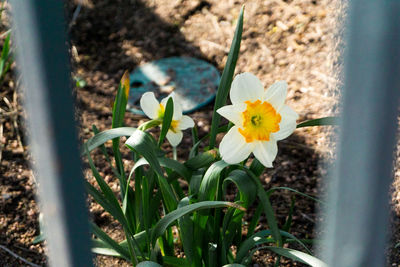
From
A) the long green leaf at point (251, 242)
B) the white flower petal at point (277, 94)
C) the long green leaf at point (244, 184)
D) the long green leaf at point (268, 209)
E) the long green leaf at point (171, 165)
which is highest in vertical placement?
the white flower petal at point (277, 94)

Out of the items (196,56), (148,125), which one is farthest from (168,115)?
(196,56)

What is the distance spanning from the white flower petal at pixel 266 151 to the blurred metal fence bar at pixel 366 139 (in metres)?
0.80

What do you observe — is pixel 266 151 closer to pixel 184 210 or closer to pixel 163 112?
pixel 184 210

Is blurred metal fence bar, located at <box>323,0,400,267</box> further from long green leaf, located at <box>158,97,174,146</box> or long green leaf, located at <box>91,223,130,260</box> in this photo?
long green leaf, located at <box>91,223,130,260</box>

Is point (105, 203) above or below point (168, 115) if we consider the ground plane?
below

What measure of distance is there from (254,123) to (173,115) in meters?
0.27

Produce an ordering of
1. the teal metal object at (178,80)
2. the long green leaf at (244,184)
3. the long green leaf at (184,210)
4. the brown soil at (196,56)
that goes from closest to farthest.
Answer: the long green leaf at (184,210) → the long green leaf at (244,184) → the brown soil at (196,56) → the teal metal object at (178,80)

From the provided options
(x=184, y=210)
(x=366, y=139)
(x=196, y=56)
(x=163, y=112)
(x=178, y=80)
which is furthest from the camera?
(x=196, y=56)

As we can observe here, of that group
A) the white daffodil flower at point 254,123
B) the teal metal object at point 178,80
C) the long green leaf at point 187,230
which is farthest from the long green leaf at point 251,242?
the teal metal object at point 178,80

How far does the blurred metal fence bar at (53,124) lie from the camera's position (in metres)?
0.43

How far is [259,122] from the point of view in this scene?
4.26 ft

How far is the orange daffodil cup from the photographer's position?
1.47 metres

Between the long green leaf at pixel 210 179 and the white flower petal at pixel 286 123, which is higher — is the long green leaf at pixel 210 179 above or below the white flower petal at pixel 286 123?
below

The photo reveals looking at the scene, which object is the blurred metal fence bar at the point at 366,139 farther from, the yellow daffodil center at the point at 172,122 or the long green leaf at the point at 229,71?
the yellow daffodil center at the point at 172,122
